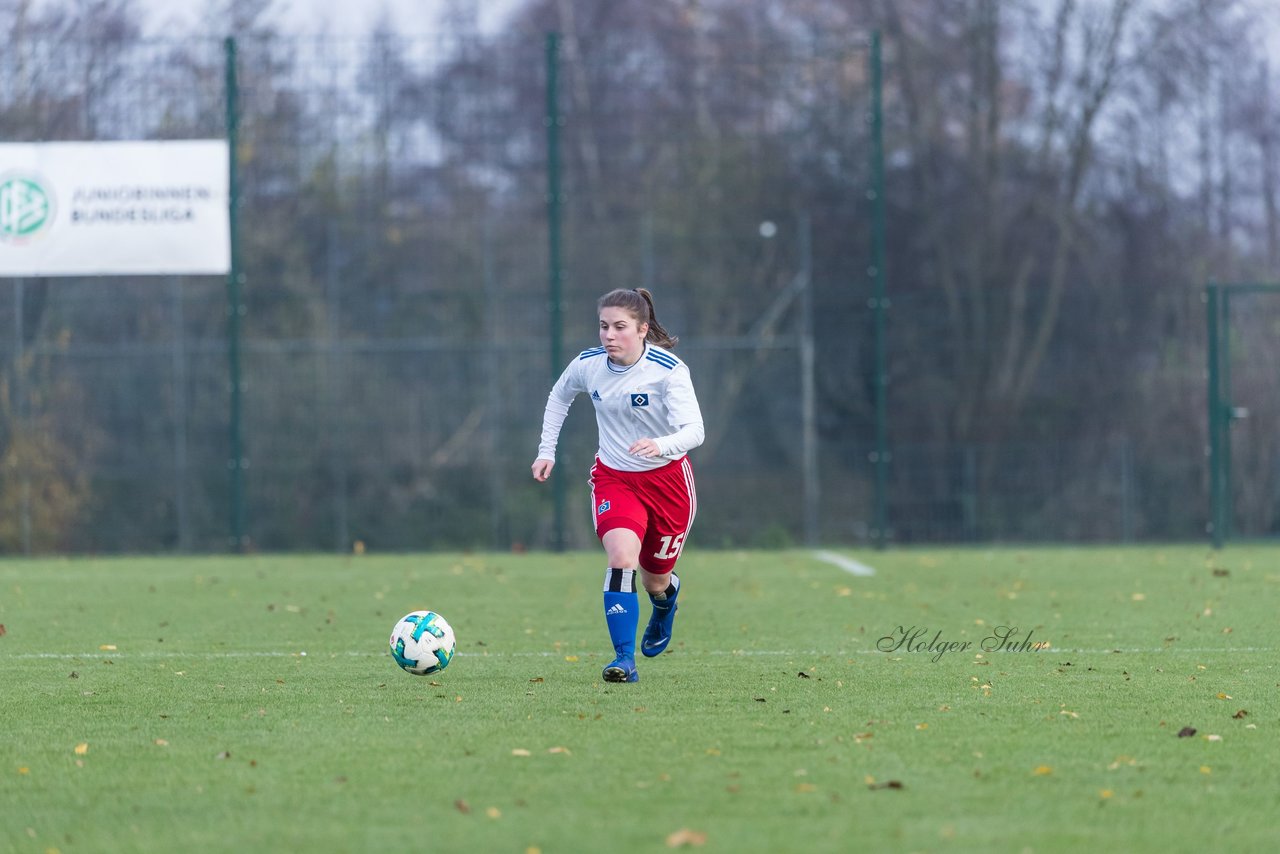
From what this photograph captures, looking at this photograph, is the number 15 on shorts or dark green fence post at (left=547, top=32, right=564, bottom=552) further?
dark green fence post at (left=547, top=32, right=564, bottom=552)

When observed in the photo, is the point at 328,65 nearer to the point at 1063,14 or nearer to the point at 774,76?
the point at 774,76

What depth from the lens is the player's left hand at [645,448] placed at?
6938 millimetres

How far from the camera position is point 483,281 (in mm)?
16641

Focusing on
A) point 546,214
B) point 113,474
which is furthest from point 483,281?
point 113,474

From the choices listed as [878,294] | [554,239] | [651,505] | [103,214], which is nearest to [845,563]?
[878,294]

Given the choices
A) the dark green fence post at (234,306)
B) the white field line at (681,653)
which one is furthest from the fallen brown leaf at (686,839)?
the dark green fence post at (234,306)

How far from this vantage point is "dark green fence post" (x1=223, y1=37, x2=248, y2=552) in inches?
640

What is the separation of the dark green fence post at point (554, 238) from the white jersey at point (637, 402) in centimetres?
867

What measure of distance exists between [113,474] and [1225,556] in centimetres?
1045

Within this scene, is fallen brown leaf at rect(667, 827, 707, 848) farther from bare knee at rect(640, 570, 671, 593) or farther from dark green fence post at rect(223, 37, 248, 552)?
dark green fence post at rect(223, 37, 248, 552)

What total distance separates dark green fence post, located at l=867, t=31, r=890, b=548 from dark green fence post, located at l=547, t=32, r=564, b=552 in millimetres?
3075

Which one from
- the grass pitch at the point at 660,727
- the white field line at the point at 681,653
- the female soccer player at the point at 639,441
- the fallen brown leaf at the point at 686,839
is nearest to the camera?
the fallen brown leaf at the point at 686,839

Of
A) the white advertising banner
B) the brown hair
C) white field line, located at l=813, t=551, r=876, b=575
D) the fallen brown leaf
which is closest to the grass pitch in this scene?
the fallen brown leaf

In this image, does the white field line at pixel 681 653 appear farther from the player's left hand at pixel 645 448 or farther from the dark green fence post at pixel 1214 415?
the dark green fence post at pixel 1214 415
